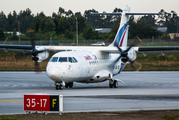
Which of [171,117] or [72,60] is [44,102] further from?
[72,60]

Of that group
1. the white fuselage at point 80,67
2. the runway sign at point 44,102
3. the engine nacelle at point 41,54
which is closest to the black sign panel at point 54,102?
the runway sign at point 44,102

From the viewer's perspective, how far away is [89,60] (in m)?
22.6

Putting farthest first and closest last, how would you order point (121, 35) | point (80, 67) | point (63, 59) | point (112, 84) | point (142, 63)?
point (142, 63) < point (121, 35) < point (112, 84) < point (80, 67) < point (63, 59)

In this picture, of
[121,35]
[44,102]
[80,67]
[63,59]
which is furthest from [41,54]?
[44,102]

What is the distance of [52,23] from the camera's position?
81.8 metres

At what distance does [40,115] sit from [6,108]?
2.72m

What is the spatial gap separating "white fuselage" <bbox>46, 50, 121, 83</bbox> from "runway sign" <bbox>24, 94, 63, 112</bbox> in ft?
26.2

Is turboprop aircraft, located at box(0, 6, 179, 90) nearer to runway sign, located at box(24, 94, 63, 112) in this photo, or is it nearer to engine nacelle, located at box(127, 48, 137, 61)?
engine nacelle, located at box(127, 48, 137, 61)

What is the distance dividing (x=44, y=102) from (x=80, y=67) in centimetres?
1010

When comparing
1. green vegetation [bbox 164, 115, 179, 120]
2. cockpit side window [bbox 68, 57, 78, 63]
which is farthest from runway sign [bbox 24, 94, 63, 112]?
cockpit side window [bbox 68, 57, 78, 63]

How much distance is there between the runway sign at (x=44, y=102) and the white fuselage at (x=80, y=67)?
7980mm

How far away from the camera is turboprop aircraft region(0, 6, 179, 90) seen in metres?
20.0

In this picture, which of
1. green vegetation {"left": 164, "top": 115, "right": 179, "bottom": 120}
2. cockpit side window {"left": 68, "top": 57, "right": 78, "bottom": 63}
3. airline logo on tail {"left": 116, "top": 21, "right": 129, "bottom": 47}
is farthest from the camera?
airline logo on tail {"left": 116, "top": 21, "right": 129, "bottom": 47}

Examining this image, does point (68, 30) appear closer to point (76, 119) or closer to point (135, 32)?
point (135, 32)
